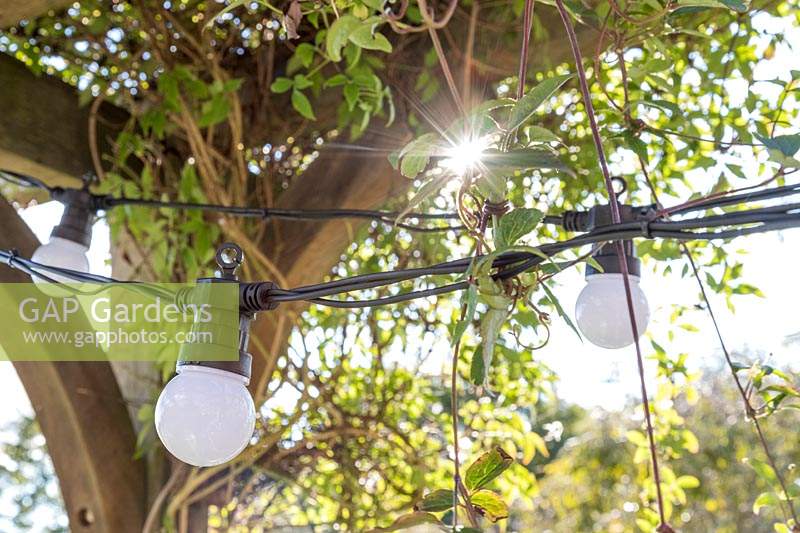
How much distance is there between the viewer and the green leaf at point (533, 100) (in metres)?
0.44

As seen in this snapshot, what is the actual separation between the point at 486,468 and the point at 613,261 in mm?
241

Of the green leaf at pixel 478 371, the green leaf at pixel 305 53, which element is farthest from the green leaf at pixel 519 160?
the green leaf at pixel 305 53

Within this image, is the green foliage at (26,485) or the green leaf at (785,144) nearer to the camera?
the green leaf at (785,144)

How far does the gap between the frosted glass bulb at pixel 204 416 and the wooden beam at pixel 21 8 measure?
79cm

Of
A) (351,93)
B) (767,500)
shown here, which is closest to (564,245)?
(767,500)

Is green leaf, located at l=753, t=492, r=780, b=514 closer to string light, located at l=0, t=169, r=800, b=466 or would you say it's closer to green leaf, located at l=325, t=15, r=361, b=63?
string light, located at l=0, t=169, r=800, b=466

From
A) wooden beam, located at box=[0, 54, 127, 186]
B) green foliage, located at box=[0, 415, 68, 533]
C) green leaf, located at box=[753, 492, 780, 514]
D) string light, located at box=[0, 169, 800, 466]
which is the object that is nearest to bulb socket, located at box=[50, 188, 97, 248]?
string light, located at box=[0, 169, 800, 466]

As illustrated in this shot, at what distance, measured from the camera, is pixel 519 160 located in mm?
447

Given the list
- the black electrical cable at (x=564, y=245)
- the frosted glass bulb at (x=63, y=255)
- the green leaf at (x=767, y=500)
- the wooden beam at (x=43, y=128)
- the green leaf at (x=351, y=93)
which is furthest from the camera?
the wooden beam at (x=43, y=128)

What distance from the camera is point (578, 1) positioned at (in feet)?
2.43

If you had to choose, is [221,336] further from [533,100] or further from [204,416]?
[533,100]

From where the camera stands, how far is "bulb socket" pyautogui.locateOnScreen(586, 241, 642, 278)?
2.23ft

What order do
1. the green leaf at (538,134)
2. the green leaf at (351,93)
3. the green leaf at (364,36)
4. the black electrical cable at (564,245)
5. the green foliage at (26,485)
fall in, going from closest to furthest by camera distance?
1. the black electrical cable at (564,245)
2. the green leaf at (538,134)
3. the green leaf at (364,36)
4. the green leaf at (351,93)
5. the green foliage at (26,485)

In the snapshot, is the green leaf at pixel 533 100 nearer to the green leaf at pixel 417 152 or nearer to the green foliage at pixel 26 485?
the green leaf at pixel 417 152
